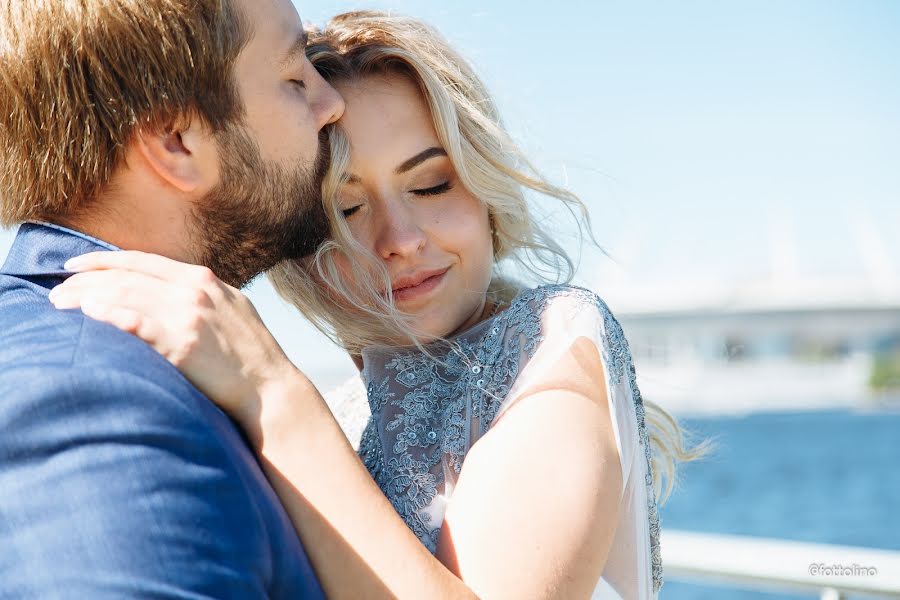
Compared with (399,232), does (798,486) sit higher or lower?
lower

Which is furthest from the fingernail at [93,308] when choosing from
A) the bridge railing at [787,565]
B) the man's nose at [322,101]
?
the bridge railing at [787,565]

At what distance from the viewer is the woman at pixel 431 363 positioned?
124 centimetres

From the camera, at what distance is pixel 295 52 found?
1.66 meters

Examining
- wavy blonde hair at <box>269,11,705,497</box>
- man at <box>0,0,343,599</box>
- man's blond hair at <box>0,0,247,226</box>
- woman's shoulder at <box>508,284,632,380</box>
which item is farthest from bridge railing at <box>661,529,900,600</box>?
man's blond hair at <box>0,0,247,226</box>

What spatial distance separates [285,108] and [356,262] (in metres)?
0.62

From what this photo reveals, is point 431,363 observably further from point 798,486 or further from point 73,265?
point 798,486

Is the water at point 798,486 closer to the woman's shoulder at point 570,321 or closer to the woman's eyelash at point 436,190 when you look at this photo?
the woman's eyelash at point 436,190

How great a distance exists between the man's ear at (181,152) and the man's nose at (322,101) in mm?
371

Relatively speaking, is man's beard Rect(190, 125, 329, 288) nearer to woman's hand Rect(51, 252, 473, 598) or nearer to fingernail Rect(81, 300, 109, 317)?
woman's hand Rect(51, 252, 473, 598)

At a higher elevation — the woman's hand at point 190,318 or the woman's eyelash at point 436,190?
the woman's hand at point 190,318

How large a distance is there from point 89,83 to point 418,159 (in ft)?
2.92

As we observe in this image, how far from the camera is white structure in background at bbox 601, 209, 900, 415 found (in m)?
36.8

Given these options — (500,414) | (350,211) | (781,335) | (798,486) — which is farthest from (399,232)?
(781,335)

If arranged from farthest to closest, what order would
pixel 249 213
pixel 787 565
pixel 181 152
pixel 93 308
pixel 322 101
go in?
pixel 787 565, pixel 322 101, pixel 249 213, pixel 181 152, pixel 93 308
